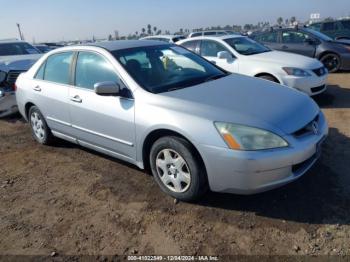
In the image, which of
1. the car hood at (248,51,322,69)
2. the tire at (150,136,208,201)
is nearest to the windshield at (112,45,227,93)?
the tire at (150,136,208,201)

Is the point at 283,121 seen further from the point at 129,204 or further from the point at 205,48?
the point at 205,48

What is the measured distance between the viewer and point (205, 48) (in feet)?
Result: 27.0

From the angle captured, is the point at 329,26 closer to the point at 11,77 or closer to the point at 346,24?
the point at 346,24

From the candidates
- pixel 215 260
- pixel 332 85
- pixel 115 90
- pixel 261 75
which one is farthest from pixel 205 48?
pixel 215 260

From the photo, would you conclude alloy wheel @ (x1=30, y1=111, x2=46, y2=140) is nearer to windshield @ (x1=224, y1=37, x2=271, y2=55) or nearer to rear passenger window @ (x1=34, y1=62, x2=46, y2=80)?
rear passenger window @ (x1=34, y1=62, x2=46, y2=80)

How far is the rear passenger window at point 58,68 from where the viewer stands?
457cm

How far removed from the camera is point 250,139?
9.77ft

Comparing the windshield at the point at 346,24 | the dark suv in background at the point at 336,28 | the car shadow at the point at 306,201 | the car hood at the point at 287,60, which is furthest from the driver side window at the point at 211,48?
the windshield at the point at 346,24

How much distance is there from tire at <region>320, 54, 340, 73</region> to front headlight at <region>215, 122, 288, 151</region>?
8.43 metres

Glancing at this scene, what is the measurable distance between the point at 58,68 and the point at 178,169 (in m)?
2.52

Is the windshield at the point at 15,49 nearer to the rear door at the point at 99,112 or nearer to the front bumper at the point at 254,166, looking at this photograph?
the rear door at the point at 99,112

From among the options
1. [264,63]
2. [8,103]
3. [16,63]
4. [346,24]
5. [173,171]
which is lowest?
[8,103]

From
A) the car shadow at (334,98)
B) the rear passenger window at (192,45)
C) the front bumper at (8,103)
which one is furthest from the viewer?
the rear passenger window at (192,45)

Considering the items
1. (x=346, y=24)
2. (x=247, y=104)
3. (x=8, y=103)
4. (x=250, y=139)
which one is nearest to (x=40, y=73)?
(x=8, y=103)
